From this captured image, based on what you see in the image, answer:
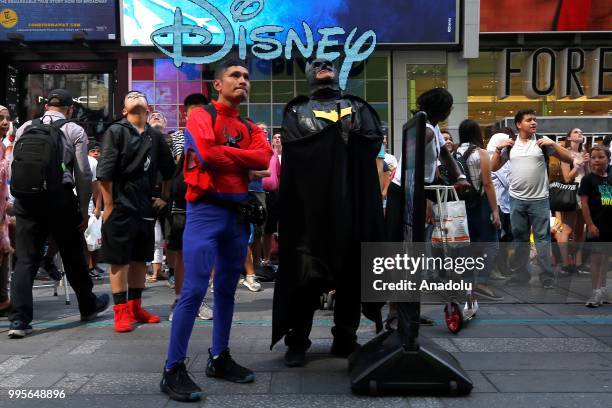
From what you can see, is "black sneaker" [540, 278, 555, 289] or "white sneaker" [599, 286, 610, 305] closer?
"white sneaker" [599, 286, 610, 305]

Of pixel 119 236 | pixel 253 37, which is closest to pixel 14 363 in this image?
pixel 119 236

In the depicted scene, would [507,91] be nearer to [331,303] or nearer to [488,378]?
[331,303]

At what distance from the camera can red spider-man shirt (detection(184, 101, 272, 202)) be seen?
417 cm

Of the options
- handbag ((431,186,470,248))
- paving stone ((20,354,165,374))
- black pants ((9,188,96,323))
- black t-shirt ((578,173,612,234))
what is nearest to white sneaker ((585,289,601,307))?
black t-shirt ((578,173,612,234))

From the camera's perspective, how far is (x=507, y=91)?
59.3 feet

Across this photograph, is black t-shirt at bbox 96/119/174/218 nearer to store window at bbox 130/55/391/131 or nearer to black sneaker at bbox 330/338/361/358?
black sneaker at bbox 330/338/361/358

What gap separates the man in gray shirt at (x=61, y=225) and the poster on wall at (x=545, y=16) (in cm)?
1343

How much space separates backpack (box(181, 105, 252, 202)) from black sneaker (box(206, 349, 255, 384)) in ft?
3.26

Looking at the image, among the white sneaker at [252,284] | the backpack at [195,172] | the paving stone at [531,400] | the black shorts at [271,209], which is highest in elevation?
the backpack at [195,172]

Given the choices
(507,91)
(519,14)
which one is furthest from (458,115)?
(519,14)

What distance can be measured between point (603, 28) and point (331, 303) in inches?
548

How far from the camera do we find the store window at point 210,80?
18.2 m

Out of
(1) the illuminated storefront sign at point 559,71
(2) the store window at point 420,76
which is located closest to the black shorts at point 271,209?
(2) the store window at point 420,76

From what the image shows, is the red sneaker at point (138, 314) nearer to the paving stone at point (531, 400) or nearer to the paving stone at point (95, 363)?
the paving stone at point (95, 363)
